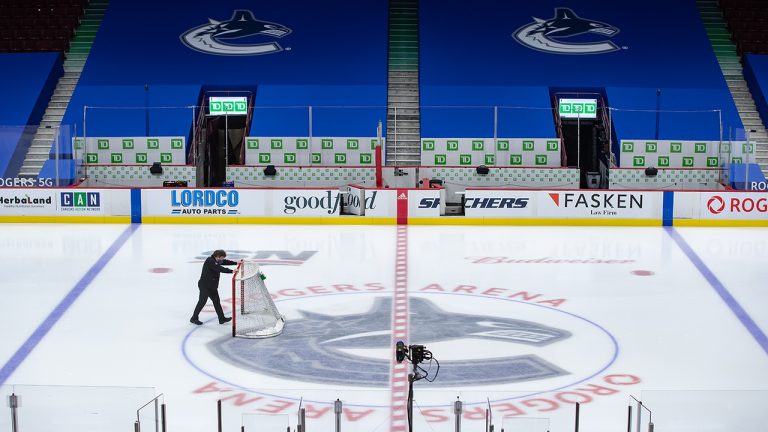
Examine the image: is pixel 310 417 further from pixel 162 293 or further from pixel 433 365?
pixel 162 293

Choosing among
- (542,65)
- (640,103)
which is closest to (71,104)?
(542,65)

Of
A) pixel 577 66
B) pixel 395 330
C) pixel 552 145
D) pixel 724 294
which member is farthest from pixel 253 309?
pixel 577 66

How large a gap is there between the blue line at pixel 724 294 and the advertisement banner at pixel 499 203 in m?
3.34

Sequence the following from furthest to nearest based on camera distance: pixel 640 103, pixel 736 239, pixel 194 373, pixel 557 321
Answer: pixel 640 103
pixel 736 239
pixel 557 321
pixel 194 373

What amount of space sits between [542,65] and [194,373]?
839 inches

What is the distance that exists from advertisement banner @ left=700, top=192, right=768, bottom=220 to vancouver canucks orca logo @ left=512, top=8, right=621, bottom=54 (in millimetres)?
9366

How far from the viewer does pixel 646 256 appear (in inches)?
789

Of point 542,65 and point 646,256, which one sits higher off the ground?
point 542,65

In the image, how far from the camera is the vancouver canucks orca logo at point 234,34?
32125mm

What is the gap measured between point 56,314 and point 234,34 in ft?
62.1

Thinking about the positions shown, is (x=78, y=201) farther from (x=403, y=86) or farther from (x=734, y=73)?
(x=734, y=73)

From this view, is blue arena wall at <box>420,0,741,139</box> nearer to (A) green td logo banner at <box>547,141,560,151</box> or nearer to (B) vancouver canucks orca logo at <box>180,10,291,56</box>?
(A) green td logo banner at <box>547,141,560,151</box>

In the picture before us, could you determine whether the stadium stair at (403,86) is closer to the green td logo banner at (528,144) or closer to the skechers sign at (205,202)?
the green td logo banner at (528,144)

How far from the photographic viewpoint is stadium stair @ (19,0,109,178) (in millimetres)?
26812
